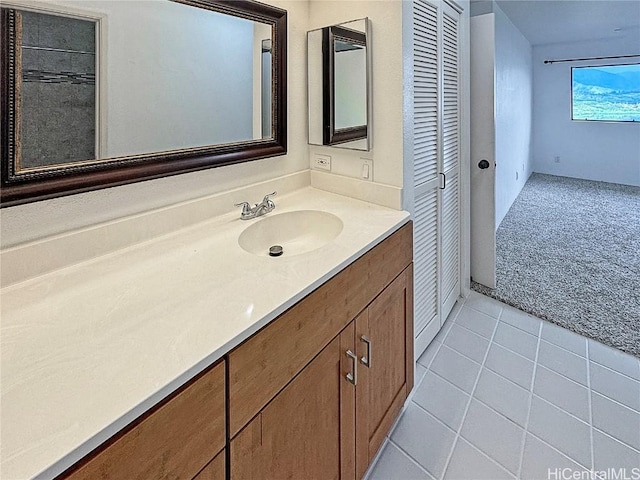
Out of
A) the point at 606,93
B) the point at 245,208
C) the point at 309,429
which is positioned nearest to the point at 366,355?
the point at 309,429

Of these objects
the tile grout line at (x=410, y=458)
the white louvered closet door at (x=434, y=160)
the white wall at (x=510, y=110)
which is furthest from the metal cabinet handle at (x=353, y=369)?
the white wall at (x=510, y=110)

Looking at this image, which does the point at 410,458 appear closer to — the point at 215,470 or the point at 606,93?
the point at 215,470

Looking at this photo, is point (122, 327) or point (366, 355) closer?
point (122, 327)

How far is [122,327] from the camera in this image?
0.76 metres

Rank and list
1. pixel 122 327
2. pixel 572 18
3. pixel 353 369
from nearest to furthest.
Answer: pixel 122 327 < pixel 353 369 < pixel 572 18

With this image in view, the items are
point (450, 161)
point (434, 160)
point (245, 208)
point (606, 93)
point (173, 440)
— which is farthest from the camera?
point (606, 93)

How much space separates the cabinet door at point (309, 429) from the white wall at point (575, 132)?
6941 millimetres

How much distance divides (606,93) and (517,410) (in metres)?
6.38

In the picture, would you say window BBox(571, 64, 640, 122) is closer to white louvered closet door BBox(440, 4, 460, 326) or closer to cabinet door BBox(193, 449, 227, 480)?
white louvered closet door BBox(440, 4, 460, 326)

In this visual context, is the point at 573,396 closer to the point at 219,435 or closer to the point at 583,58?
the point at 219,435

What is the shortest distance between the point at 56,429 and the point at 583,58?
7772 mm

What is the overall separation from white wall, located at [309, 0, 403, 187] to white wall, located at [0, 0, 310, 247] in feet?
0.62

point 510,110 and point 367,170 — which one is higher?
point 510,110

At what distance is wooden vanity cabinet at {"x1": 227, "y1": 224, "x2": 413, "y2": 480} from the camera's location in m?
0.81
